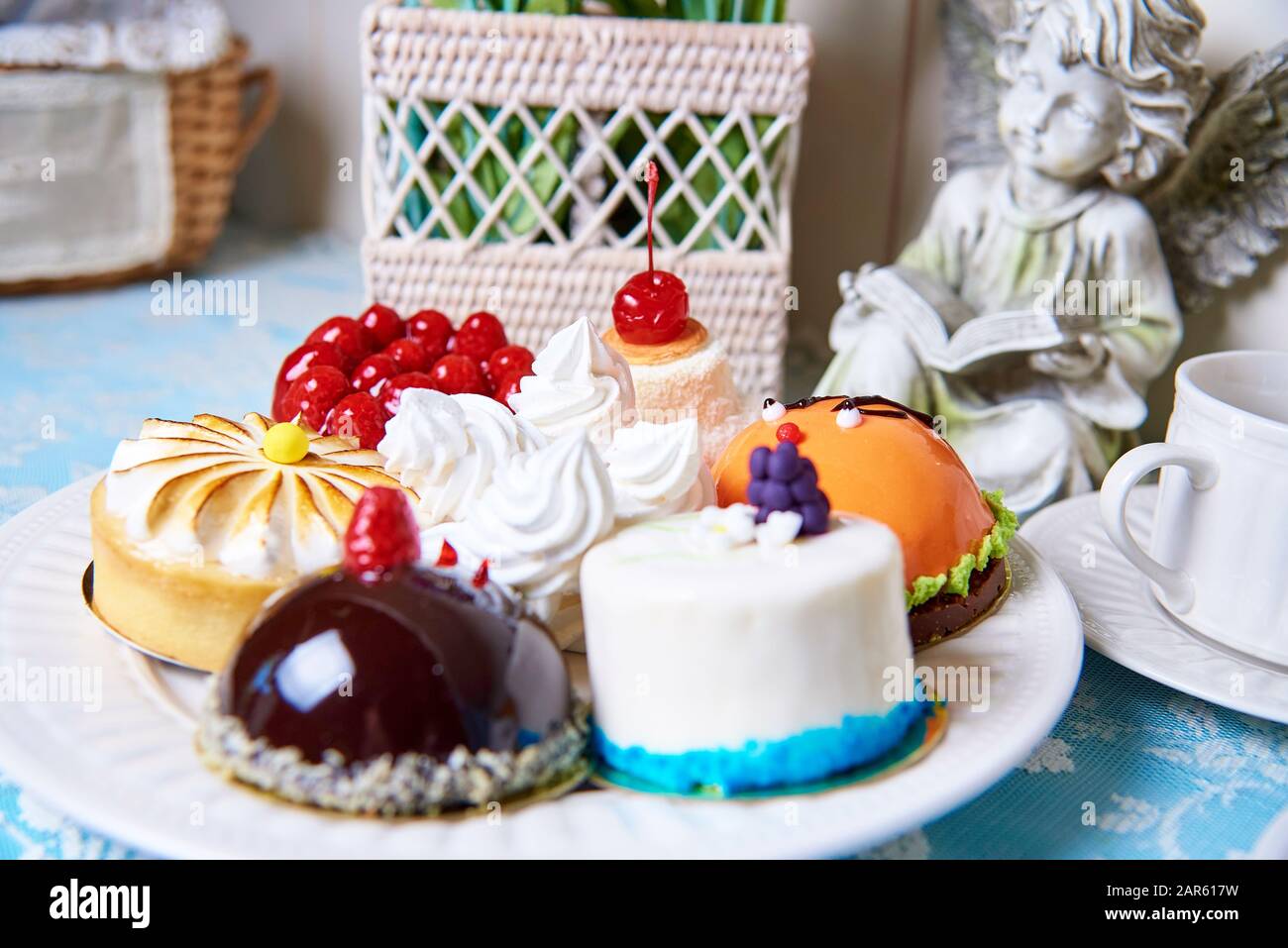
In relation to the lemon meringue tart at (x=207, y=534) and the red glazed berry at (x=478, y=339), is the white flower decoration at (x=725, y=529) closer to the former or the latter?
the lemon meringue tart at (x=207, y=534)

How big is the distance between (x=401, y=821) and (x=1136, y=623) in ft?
2.22

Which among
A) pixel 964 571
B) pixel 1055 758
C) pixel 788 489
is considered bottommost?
pixel 1055 758

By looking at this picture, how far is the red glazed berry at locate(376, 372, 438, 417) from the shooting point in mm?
1229

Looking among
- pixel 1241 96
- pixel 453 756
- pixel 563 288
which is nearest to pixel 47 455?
pixel 563 288

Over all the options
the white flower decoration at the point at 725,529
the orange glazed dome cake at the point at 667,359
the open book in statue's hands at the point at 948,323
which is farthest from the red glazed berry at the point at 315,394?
the open book in statue's hands at the point at 948,323

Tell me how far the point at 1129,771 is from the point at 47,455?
1.28m

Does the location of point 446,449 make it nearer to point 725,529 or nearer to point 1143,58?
point 725,529

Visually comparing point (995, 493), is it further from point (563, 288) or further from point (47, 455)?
point (47, 455)

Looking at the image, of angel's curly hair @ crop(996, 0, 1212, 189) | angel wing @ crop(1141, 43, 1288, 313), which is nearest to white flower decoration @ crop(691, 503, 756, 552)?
angel's curly hair @ crop(996, 0, 1212, 189)

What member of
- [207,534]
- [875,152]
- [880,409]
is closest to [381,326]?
[207,534]

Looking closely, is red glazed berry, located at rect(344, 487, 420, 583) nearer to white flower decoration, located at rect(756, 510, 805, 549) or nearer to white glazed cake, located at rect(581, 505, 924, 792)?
white glazed cake, located at rect(581, 505, 924, 792)

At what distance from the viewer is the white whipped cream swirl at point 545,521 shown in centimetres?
90

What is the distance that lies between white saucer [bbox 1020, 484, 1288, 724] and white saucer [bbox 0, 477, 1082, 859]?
0.32ft

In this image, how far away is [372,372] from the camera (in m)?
1.28
